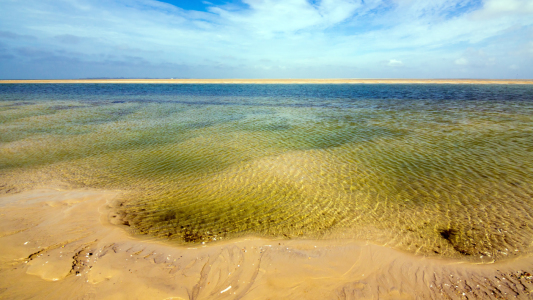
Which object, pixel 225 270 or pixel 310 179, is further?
pixel 310 179

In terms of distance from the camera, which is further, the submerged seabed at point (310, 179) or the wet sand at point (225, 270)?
the submerged seabed at point (310, 179)

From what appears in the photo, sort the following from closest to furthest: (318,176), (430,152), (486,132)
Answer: (318,176), (430,152), (486,132)

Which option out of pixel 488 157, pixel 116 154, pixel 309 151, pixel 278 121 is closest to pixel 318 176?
pixel 309 151

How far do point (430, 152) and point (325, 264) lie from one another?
32.3ft

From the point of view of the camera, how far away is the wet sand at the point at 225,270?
13.5 feet

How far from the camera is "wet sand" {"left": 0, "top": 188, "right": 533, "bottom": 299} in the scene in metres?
4.12

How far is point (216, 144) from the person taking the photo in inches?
539

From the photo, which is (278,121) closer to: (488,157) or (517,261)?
(488,157)

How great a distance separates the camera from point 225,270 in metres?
4.64

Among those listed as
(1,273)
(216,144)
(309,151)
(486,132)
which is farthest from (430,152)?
(1,273)

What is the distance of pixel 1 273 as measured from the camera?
14.2 ft

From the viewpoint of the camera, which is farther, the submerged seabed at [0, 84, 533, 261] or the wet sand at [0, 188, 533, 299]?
the submerged seabed at [0, 84, 533, 261]

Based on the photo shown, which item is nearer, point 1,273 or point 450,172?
point 1,273

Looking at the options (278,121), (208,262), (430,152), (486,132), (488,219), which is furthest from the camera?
(278,121)
